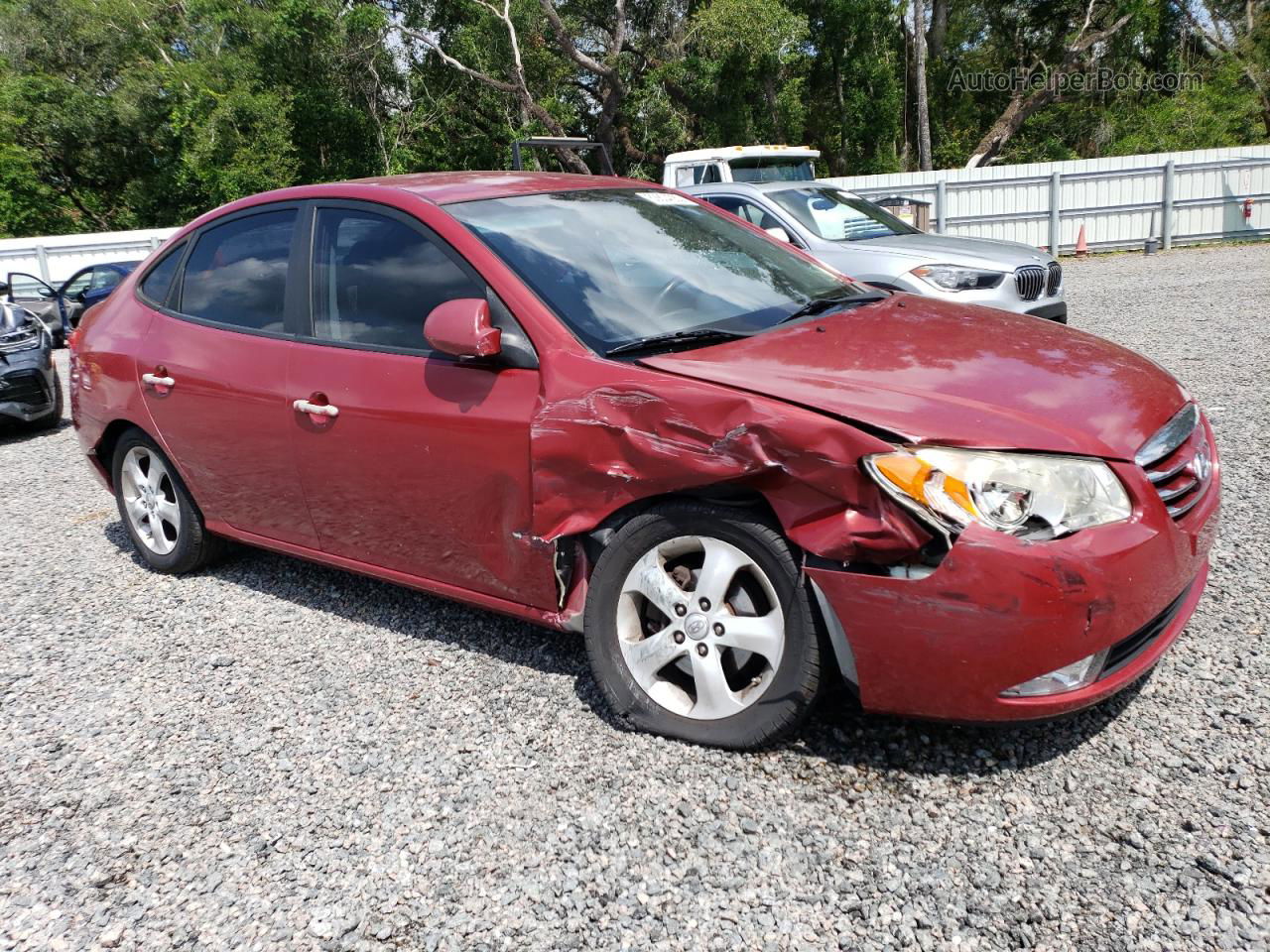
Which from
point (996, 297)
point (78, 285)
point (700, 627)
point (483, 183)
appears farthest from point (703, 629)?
point (78, 285)

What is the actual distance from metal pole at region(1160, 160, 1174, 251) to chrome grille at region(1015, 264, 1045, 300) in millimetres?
13312

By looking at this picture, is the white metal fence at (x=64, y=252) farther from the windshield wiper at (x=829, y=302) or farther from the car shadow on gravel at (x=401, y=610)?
the windshield wiper at (x=829, y=302)

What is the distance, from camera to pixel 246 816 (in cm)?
299

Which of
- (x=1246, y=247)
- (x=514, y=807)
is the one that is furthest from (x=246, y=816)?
(x=1246, y=247)

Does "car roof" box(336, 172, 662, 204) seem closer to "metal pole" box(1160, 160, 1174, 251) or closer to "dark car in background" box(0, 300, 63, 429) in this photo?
"dark car in background" box(0, 300, 63, 429)

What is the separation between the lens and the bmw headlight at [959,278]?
8.80 m

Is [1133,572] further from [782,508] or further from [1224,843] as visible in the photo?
[782,508]

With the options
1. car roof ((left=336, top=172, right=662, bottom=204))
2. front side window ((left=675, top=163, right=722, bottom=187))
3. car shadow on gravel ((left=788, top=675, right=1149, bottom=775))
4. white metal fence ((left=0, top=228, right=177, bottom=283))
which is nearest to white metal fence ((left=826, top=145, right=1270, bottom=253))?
front side window ((left=675, top=163, right=722, bottom=187))

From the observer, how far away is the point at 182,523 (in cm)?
477

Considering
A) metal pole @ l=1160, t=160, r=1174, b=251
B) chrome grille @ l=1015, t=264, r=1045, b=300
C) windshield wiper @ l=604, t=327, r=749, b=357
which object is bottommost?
metal pole @ l=1160, t=160, r=1174, b=251

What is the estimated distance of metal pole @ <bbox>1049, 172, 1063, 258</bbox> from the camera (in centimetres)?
2056

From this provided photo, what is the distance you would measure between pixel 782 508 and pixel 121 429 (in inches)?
141

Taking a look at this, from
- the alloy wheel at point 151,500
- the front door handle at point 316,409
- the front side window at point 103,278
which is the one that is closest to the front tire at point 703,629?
the front door handle at point 316,409

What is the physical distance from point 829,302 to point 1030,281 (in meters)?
5.93
